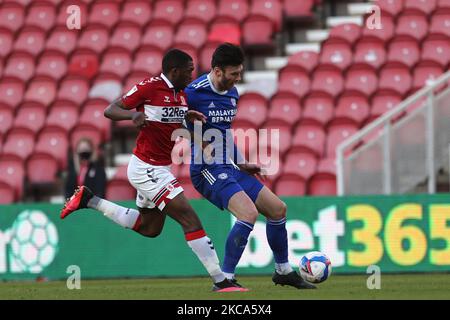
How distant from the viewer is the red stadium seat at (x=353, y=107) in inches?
631

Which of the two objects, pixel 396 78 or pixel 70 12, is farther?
pixel 70 12

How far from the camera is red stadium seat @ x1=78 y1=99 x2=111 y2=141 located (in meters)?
17.8

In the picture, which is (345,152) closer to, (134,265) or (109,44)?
(134,265)

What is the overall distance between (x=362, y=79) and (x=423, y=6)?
74.4 inches

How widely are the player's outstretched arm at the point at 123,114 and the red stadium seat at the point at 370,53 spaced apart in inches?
319

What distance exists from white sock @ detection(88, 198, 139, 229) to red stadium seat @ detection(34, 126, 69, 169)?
7321 millimetres

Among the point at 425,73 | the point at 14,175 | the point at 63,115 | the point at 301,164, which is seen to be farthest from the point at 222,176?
the point at 63,115

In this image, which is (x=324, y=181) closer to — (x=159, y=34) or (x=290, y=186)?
(x=290, y=186)

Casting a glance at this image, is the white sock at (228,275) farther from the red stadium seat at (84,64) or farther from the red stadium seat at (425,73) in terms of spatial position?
the red stadium seat at (84,64)

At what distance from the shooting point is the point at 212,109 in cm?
955

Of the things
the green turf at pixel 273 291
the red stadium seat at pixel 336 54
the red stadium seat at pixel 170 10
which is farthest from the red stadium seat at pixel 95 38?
the green turf at pixel 273 291

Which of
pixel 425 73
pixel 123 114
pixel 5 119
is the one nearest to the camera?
pixel 123 114

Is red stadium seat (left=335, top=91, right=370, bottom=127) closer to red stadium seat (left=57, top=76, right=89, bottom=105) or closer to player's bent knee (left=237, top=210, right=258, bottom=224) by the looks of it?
red stadium seat (left=57, top=76, right=89, bottom=105)
